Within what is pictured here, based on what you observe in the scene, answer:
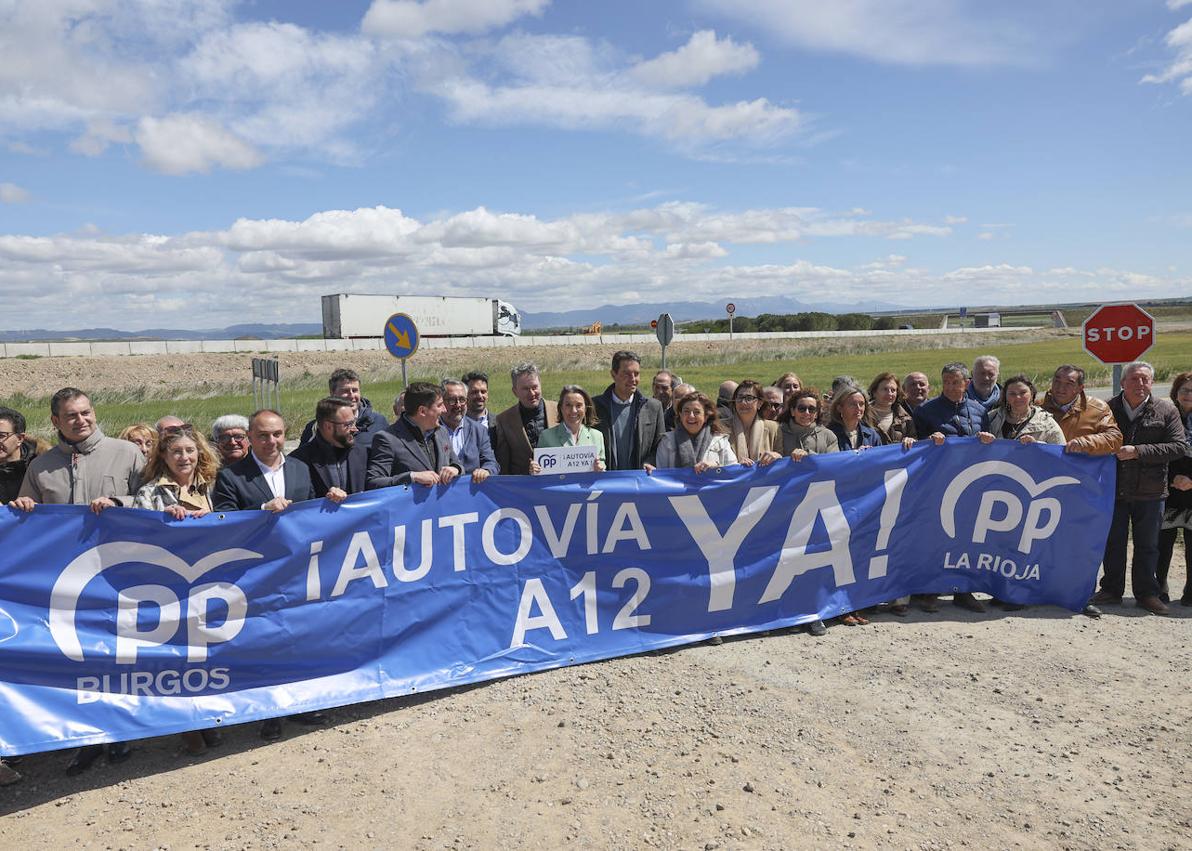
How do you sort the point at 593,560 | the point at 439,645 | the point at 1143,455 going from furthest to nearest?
1. the point at 1143,455
2. the point at 593,560
3. the point at 439,645

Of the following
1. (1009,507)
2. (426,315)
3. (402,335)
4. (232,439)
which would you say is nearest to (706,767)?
(232,439)

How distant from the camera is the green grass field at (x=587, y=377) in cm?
2209

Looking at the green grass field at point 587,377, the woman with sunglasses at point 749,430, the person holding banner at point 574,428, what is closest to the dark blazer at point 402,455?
the person holding banner at point 574,428

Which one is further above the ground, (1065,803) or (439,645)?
(439,645)

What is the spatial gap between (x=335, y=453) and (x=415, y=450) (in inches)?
21.7

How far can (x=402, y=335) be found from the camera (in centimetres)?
1059

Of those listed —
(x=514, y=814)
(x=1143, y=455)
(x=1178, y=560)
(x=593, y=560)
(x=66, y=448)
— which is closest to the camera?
(x=514, y=814)

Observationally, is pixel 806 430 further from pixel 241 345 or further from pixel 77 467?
pixel 241 345

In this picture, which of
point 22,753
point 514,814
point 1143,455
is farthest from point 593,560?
point 1143,455

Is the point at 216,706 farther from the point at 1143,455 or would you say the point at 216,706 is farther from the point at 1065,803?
the point at 1143,455

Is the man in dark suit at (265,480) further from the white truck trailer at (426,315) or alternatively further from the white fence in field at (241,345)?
the white truck trailer at (426,315)

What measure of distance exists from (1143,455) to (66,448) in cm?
804

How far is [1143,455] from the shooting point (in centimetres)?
648

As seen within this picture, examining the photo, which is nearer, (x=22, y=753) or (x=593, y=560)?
(x=22, y=753)
